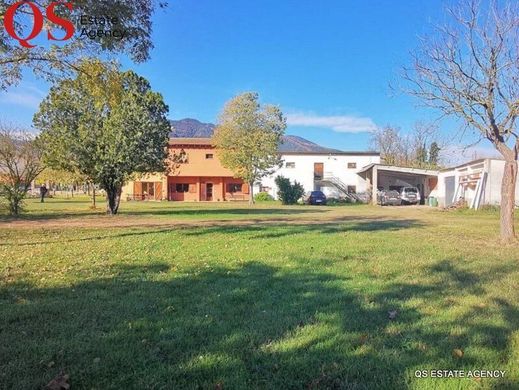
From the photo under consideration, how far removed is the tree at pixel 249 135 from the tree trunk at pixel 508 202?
32.5 m

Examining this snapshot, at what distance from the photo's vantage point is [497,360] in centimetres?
368

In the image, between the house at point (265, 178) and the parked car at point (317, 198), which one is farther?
the house at point (265, 178)

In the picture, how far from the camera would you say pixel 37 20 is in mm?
9688

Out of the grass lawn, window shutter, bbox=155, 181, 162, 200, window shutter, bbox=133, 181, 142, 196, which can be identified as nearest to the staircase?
window shutter, bbox=155, 181, 162, 200

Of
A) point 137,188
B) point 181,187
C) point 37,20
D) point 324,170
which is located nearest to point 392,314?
point 37,20

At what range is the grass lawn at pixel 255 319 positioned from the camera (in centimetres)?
341

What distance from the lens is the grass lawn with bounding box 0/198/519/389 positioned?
11.2 feet

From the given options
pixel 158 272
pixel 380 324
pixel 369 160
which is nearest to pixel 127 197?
pixel 369 160

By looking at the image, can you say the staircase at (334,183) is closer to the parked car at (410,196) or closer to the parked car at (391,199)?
the parked car at (410,196)

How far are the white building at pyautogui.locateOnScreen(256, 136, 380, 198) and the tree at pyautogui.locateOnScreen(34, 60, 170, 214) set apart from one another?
32.6 metres

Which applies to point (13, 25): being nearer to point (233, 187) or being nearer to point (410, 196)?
point (410, 196)

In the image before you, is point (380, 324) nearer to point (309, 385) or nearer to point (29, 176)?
point (309, 385)

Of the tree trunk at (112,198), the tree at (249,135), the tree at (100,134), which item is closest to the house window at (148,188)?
the tree at (249,135)

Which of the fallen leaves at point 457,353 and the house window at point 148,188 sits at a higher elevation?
the house window at point 148,188
